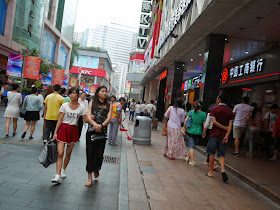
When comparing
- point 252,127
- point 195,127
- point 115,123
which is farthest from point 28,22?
point 195,127

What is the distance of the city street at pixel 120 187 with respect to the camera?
378 cm

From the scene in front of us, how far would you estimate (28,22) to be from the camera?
85.3ft

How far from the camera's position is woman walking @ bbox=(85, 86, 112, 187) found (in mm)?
A: 4539

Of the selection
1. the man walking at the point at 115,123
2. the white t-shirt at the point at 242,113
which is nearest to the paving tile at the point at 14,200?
the man walking at the point at 115,123

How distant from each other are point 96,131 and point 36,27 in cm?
2708

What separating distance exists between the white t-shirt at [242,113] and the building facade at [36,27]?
18.4m

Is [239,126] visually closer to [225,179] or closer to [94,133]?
[225,179]

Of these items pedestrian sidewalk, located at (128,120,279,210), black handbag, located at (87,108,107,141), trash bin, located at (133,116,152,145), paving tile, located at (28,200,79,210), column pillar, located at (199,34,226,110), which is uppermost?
column pillar, located at (199,34,226,110)

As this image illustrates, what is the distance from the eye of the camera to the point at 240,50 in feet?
38.9

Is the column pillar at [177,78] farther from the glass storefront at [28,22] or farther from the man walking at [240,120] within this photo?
the glass storefront at [28,22]

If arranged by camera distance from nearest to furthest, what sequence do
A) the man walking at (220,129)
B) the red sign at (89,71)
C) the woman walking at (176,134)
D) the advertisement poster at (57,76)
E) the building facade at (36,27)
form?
the man walking at (220,129)
the woman walking at (176,134)
the building facade at (36,27)
the advertisement poster at (57,76)
the red sign at (89,71)

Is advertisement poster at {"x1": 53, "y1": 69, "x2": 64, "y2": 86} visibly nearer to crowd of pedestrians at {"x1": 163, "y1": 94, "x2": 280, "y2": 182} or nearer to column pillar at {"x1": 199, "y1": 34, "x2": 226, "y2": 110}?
column pillar at {"x1": 199, "y1": 34, "x2": 226, "y2": 110}

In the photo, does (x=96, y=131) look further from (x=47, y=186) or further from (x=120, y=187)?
(x=47, y=186)

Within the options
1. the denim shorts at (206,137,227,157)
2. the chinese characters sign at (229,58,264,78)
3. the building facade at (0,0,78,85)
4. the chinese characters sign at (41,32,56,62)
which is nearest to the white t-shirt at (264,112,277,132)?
the chinese characters sign at (229,58,264,78)
